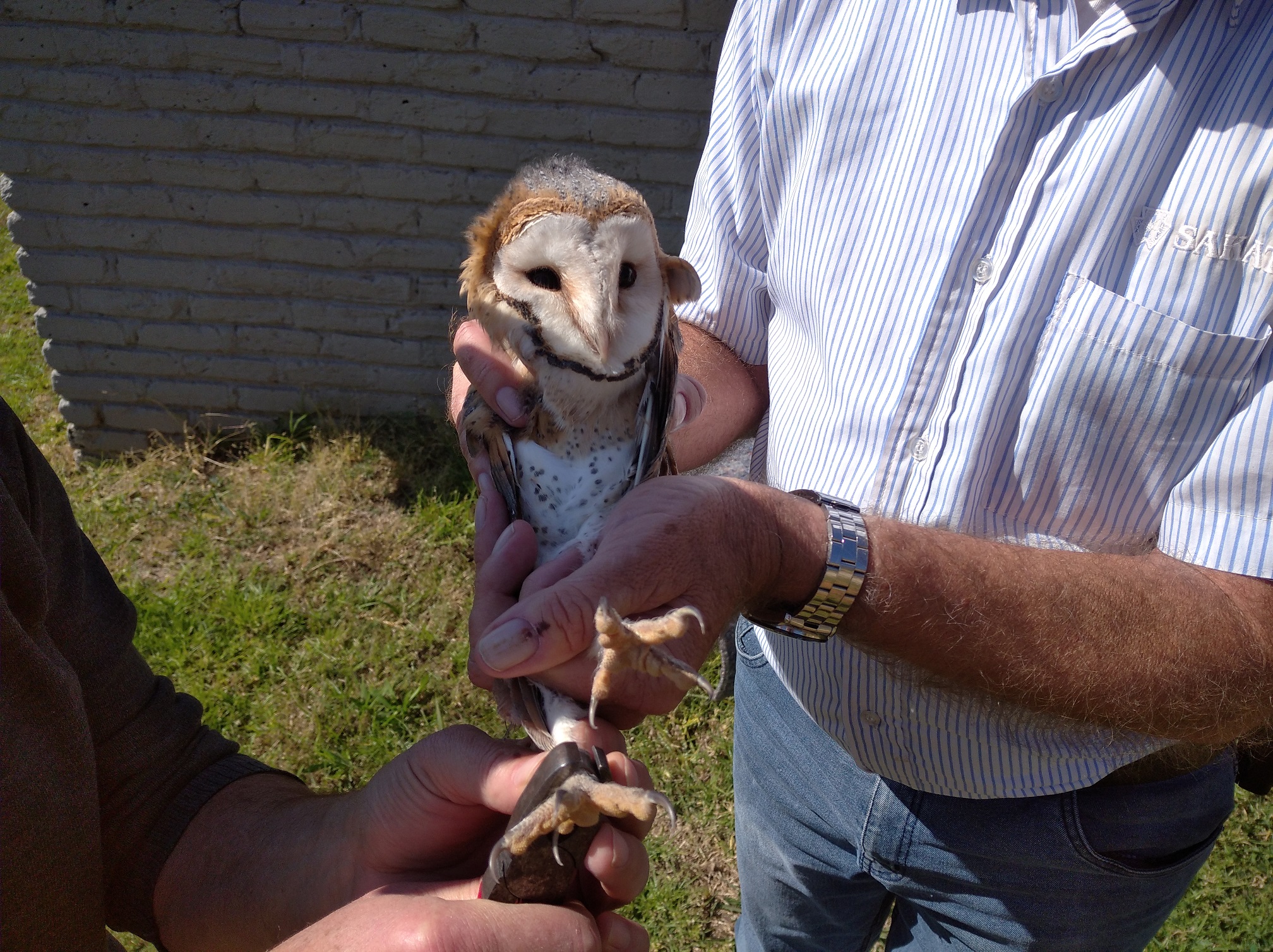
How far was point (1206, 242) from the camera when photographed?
1.17 m

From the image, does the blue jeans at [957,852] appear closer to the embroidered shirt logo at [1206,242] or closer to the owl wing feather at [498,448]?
the owl wing feather at [498,448]

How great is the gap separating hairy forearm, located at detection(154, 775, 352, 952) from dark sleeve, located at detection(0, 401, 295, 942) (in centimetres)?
4

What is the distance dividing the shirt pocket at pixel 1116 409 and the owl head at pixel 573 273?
62cm

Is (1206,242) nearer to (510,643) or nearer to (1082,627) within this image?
(1082,627)

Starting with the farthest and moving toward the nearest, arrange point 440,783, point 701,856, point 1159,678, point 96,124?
point 96,124
point 701,856
point 440,783
point 1159,678

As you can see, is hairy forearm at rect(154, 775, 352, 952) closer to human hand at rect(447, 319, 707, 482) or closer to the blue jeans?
human hand at rect(447, 319, 707, 482)

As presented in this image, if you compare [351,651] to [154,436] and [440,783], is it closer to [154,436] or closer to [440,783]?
[154,436]

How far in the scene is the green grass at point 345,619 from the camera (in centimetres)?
265

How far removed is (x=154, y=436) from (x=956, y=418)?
378 centimetres

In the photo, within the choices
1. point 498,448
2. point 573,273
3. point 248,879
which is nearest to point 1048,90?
point 573,273

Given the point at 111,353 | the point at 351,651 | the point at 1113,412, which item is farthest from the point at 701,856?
the point at 111,353

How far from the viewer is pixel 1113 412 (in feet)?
4.09

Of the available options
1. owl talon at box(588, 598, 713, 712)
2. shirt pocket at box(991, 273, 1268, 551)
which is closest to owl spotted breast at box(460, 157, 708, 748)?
owl talon at box(588, 598, 713, 712)

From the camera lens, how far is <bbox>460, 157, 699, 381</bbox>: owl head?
143 cm
